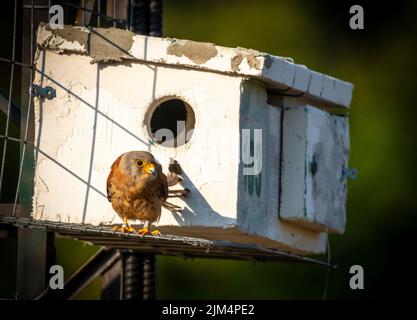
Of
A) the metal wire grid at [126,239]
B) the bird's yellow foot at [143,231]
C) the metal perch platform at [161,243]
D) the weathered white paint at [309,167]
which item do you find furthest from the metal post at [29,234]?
the weathered white paint at [309,167]

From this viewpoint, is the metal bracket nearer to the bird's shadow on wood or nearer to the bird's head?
the bird's head

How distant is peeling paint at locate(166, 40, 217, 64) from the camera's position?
13578 millimetres

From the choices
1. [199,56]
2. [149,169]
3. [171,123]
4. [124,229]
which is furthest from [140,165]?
[171,123]

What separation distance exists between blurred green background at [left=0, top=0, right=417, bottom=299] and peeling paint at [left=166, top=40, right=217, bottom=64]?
685 centimetres

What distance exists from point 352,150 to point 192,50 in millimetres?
7864

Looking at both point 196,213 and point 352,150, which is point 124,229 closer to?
point 196,213

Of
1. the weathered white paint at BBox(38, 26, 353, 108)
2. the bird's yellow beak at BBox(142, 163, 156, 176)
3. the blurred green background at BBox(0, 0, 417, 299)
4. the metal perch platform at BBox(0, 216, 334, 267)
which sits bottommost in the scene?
the metal perch platform at BBox(0, 216, 334, 267)

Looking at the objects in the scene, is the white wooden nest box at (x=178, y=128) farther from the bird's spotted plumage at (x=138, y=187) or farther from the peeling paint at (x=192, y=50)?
the bird's spotted plumage at (x=138, y=187)

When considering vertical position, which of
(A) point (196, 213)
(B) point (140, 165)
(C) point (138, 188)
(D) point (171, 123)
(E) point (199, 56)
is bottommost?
(A) point (196, 213)

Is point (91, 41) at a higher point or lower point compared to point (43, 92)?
higher

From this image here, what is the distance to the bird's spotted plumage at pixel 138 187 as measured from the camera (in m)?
13.4

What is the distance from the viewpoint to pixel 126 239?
1337cm

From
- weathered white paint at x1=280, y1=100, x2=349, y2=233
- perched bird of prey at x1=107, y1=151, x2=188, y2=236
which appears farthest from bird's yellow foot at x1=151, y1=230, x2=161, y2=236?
weathered white paint at x1=280, y1=100, x2=349, y2=233

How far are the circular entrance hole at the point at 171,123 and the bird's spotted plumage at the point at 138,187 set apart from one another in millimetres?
243
